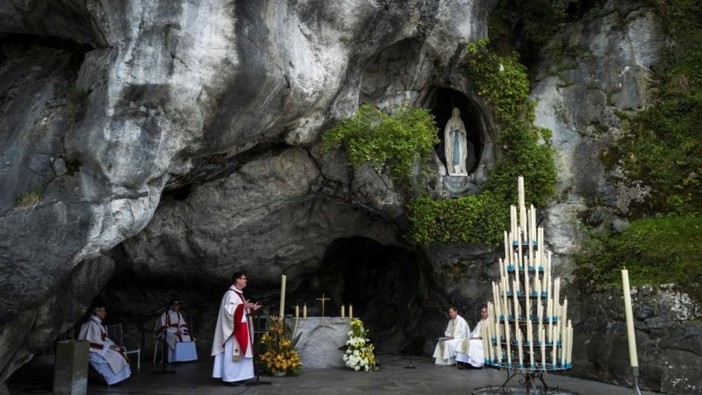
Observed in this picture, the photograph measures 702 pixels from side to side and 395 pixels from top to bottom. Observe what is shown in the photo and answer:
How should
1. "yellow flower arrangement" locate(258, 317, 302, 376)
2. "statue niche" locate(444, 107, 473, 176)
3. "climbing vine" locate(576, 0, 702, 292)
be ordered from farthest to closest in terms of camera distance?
"statue niche" locate(444, 107, 473, 176), "yellow flower arrangement" locate(258, 317, 302, 376), "climbing vine" locate(576, 0, 702, 292)

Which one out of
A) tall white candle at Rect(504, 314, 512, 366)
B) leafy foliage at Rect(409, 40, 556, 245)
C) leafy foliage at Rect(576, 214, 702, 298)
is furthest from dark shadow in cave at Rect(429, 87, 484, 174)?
Result: tall white candle at Rect(504, 314, 512, 366)

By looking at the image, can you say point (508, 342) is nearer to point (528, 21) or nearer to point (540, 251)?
point (540, 251)

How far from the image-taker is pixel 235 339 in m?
10.8

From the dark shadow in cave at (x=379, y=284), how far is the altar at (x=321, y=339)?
10.8ft

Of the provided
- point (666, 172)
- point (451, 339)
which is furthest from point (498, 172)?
point (451, 339)

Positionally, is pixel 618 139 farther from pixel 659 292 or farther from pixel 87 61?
pixel 87 61

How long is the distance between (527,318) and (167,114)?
18.4 feet

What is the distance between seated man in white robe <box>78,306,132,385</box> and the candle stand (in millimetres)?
6566

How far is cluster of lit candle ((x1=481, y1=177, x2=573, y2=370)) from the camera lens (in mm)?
7375

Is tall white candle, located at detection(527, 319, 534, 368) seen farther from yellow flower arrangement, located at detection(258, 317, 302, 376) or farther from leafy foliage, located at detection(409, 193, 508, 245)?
leafy foliage, located at detection(409, 193, 508, 245)

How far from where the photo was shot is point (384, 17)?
11.8 m

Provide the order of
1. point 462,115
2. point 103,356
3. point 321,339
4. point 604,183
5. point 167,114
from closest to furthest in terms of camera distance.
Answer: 1. point 167,114
2. point 103,356
3. point 321,339
4. point 604,183
5. point 462,115

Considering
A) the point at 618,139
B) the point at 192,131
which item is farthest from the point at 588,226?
the point at 192,131

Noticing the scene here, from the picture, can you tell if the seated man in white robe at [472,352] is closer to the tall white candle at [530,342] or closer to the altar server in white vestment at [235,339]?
the altar server in white vestment at [235,339]
